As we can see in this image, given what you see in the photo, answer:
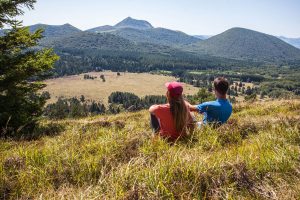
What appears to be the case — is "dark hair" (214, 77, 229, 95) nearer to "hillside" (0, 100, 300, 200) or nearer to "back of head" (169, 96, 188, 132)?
"back of head" (169, 96, 188, 132)

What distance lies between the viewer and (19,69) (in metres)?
14.4

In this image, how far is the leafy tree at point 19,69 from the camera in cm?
1411

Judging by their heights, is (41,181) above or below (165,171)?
below

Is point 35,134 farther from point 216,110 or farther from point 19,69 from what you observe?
point 216,110

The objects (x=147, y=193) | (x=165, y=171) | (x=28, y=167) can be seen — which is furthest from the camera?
(x=28, y=167)

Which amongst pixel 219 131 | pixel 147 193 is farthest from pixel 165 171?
pixel 219 131

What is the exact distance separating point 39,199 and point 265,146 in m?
3.80

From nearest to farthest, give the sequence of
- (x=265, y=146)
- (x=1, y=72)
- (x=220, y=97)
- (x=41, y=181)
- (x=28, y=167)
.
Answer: (x=41, y=181) < (x=28, y=167) < (x=265, y=146) < (x=220, y=97) < (x=1, y=72)

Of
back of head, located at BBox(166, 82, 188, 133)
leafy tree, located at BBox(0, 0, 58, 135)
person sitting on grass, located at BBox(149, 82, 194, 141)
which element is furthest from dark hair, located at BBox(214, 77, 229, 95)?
leafy tree, located at BBox(0, 0, 58, 135)

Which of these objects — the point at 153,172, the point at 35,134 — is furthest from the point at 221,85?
the point at 35,134

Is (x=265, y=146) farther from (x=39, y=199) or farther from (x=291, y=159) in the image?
(x=39, y=199)

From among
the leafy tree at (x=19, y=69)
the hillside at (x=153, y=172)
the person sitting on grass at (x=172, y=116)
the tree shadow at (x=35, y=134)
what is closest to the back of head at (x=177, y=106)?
the person sitting on grass at (x=172, y=116)

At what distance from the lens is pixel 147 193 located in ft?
11.7

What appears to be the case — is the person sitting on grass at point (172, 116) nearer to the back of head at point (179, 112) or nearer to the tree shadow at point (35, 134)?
the back of head at point (179, 112)
